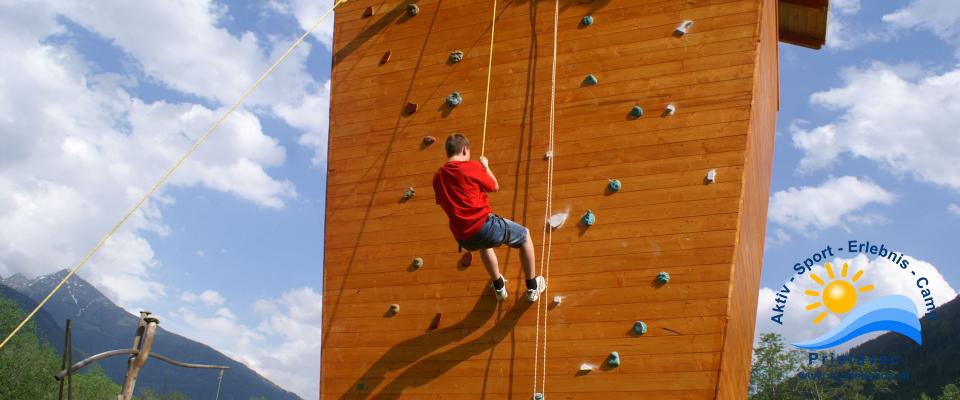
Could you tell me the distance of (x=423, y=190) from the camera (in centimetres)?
522

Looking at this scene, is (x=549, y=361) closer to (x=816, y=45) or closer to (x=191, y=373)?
(x=816, y=45)

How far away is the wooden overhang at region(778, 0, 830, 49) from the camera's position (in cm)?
727

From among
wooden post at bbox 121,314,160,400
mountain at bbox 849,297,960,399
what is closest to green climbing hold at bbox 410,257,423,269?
wooden post at bbox 121,314,160,400

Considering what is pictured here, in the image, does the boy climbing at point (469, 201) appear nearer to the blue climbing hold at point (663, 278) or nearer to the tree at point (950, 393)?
the blue climbing hold at point (663, 278)

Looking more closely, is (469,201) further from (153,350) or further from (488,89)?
(153,350)

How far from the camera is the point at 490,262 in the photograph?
14.5 ft

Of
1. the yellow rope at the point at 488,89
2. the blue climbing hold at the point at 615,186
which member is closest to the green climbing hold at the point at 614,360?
the blue climbing hold at the point at 615,186

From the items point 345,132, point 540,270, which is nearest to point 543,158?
point 540,270

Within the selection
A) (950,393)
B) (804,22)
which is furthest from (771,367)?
(804,22)

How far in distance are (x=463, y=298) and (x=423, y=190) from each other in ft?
2.46

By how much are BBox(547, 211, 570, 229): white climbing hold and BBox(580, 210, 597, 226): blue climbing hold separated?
103 mm

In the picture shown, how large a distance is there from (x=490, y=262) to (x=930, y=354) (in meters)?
34.8

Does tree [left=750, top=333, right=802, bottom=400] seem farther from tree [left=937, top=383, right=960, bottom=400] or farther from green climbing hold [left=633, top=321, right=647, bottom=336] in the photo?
green climbing hold [left=633, top=321, right=647, bottom=336]

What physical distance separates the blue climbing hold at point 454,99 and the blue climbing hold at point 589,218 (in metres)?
1.14
